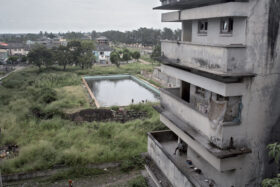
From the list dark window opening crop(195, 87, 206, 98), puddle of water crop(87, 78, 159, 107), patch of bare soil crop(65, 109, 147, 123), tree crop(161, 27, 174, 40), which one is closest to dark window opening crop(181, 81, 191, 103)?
dark window opening crop(195, 87, 206, 98)

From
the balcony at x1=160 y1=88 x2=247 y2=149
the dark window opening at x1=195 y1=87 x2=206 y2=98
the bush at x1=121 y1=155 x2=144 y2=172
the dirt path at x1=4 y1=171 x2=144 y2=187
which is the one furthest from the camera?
the bush at x1=121 y1=155 x2=144 y2=172

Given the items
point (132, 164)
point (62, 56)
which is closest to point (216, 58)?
point (132, 164)

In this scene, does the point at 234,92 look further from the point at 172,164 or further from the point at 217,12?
the point at 172,164

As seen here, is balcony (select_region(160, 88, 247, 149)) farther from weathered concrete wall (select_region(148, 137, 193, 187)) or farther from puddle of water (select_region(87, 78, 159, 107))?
puddle of water (select_region(87, 78, 159, 107))

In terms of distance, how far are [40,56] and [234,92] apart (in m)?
39.5

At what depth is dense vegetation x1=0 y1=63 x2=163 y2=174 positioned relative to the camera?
40.3 ft

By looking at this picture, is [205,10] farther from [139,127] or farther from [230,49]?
[139,127]

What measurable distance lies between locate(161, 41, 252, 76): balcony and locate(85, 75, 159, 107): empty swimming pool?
18.9 m

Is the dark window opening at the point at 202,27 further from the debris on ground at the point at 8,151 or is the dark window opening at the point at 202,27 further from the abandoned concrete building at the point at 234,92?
the debris on ground at the point at 8,151

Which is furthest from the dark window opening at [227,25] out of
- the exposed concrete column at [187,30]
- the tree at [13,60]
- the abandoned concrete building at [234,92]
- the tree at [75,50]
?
the tree at [13,60]

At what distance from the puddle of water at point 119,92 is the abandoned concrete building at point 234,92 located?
19510 millimetres

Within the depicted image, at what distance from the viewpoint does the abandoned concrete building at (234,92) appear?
16.7 feet

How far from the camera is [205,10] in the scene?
6.05 metres

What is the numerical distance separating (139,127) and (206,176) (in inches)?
384
